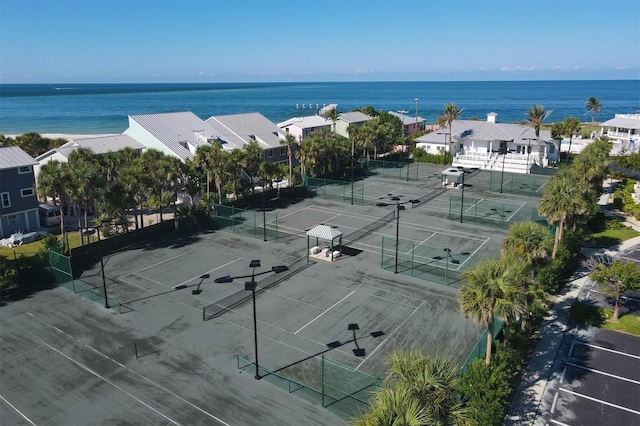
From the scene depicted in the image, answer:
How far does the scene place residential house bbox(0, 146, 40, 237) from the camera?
44719 millimetres

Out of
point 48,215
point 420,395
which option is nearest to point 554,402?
point 420,395

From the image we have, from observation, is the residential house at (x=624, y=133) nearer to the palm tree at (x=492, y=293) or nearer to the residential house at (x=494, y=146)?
the residential house at (x=494, y=146)

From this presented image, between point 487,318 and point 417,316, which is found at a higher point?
point 487,318

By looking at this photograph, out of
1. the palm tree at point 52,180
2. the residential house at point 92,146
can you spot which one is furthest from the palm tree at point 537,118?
the palm tree at point 52,180

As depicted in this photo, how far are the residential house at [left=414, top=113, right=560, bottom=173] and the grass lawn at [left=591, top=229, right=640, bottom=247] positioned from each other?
25109 mm

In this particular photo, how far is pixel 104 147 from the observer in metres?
57.2

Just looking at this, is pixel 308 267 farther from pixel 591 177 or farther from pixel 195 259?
pixel 591 177

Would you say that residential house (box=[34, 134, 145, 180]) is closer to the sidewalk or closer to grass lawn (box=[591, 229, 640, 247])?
the sidewalk

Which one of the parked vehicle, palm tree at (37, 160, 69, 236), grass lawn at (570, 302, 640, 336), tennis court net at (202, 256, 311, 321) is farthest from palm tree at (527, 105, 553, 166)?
the parked vehicle

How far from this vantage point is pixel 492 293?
20312 mm

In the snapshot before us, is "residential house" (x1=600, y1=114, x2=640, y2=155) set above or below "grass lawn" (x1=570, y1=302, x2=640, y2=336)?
above

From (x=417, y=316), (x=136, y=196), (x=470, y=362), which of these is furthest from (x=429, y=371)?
(x=136, y=196)

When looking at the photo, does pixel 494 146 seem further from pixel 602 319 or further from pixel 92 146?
pixel 92 146

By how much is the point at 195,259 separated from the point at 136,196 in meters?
8.42
